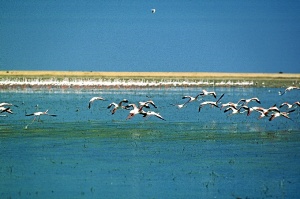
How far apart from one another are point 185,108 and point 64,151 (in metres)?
19.7

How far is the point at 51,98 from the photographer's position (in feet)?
158

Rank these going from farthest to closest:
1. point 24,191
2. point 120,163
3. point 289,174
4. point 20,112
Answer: point 20,112, point 120,163, point 289,174, point 24,191

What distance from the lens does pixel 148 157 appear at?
2184 centimetres

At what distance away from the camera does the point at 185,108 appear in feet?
138

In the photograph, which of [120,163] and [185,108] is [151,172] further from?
[185,108]

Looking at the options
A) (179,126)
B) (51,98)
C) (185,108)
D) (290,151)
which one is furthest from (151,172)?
(51,98)

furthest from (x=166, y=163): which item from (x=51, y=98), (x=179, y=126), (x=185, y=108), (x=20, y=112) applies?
(x=51, y=98)

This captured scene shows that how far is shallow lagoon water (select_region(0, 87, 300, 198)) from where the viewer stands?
688 inches

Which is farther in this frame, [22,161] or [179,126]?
[179,126]

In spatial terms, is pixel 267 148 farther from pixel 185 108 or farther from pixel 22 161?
pixel 185 108

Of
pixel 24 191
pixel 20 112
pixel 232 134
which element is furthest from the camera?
pixel 20 112

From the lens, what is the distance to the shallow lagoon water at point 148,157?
57.3 feet

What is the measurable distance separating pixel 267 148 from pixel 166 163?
190 inches

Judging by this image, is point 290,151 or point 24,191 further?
point 290,151
